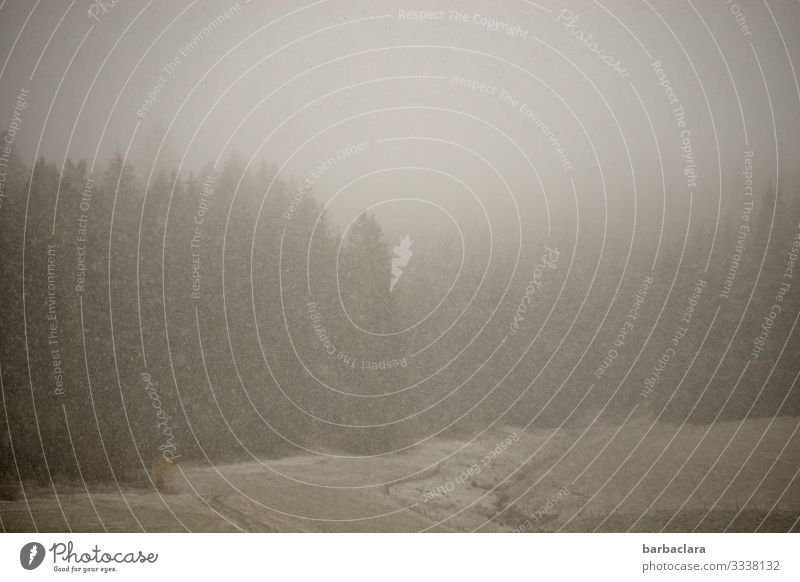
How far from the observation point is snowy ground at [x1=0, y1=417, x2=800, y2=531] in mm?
4094

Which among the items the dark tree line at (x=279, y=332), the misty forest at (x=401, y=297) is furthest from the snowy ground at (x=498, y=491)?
the dark tree line at (x=279, y=332)

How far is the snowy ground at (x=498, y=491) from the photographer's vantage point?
4094 millimetres

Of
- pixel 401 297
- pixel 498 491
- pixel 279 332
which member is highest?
pixel 401 297

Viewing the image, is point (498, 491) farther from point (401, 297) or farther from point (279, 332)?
point (279, 332)

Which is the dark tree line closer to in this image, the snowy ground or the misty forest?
the misty forest

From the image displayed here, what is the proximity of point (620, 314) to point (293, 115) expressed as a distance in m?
2.36

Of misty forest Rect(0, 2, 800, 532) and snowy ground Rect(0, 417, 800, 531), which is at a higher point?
misty forest Rect(0, 2, 800, 532)

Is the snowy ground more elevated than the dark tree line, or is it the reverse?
the dark tree line

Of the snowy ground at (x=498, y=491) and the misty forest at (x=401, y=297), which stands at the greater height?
the misty forest at (x=401, y=297)

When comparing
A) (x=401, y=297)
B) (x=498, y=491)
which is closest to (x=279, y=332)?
(x=401, y=297)

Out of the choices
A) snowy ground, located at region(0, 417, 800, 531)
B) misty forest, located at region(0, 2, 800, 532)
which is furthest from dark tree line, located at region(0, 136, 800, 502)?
snowy ground, located at region(0, 417, 800, 531)

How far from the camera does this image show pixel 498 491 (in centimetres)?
414

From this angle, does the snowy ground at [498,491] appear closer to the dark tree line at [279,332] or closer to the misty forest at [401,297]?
the misty forest at [401,297]

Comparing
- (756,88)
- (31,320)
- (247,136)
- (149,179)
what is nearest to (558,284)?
(756,88)
